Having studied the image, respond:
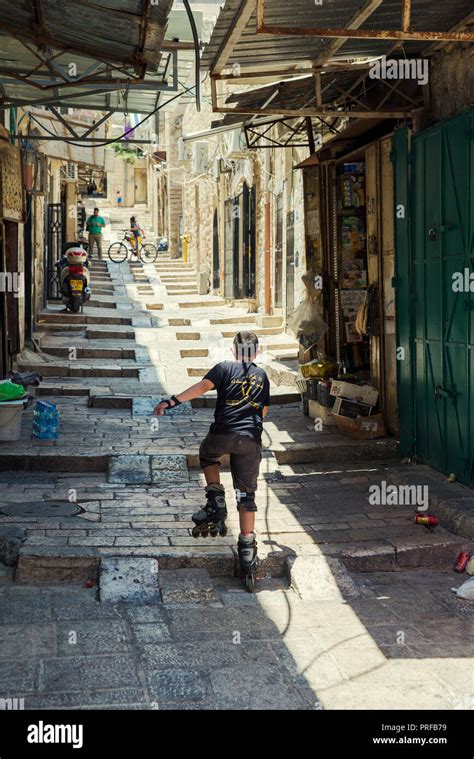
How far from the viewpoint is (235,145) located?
2000 cm

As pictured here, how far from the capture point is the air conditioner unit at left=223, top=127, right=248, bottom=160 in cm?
1958

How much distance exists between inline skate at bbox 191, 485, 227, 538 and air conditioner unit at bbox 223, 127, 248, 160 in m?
13.4

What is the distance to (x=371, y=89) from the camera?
997 cm

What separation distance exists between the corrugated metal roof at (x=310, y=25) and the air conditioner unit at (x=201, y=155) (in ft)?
60.4

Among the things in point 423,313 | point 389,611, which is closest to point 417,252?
point 423,313

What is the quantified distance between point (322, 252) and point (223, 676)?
24.5ft

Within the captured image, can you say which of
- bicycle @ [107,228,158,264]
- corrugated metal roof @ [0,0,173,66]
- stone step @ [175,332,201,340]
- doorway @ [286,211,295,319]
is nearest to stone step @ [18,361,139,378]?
stone step @ [175,332,201,340]

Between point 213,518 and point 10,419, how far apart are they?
3484 millimetres

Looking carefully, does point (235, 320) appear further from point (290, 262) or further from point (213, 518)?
point (213, 518)

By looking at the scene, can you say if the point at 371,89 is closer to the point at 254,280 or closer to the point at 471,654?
the point at 471,654

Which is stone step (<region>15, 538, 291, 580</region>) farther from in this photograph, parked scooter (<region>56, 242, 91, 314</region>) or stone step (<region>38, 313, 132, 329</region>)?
parked scooter (<region>56, 242, 91, 314</region>)

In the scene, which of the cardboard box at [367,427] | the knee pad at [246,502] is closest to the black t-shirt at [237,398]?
the knee pad at [246,502]

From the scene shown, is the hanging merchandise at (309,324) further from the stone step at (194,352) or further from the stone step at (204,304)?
the stone step at (204,304)

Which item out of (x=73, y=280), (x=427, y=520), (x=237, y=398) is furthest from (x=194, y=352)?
(x=237, y=398)
